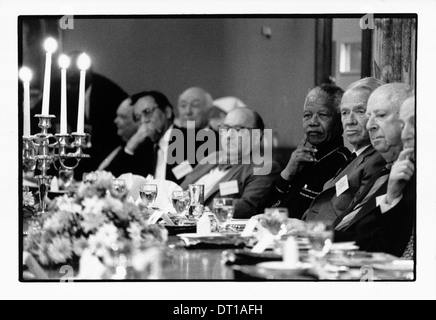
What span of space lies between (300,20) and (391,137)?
0.50m

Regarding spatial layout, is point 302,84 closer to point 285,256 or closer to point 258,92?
point 258,92

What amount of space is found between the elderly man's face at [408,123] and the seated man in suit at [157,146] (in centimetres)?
69

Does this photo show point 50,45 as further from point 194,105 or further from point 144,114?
point 194,105

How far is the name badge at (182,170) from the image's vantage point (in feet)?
11.9

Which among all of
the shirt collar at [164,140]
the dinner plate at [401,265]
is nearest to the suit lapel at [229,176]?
the shirt collar at [164,140]

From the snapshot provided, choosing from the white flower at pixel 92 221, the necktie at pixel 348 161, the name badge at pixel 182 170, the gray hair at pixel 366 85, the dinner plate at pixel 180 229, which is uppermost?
the gray hair at pixel 366 85

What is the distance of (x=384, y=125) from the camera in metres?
3.57

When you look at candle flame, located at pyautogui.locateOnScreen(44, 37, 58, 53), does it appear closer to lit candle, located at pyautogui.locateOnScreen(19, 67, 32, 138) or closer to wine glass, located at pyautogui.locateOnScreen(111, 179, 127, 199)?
lit candle, located at pyautogui.locateOnScreen(19, 67, 32, 138)

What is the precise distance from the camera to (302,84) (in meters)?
3.57

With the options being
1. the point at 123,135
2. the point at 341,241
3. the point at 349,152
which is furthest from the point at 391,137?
the point at 123,135

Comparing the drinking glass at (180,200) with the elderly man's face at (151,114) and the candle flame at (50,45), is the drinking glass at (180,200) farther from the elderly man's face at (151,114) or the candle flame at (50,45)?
the candle flame at (50,45)

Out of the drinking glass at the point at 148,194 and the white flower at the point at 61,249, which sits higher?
the drinking glass at the point at 148,194

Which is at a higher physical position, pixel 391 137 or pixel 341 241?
pixel 391 137

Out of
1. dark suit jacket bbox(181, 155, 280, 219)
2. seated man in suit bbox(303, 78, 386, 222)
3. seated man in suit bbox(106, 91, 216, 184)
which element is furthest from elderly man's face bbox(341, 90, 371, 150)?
seated man in suit bbox(106, 91, 216, 184)
